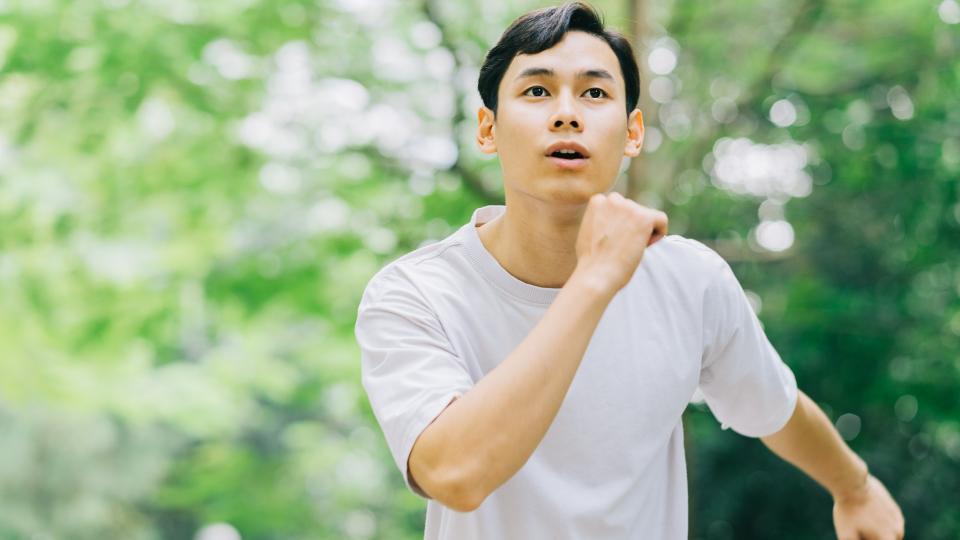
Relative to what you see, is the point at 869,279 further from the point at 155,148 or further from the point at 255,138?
the point at 155,148

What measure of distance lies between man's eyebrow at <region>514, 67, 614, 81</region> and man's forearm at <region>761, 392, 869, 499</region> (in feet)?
2.53

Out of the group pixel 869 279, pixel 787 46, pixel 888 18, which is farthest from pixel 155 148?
pixel 869 279

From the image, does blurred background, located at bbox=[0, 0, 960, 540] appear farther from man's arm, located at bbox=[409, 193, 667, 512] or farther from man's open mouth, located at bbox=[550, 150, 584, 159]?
man's arm, located at bbox=[409, 193, 667, 512]

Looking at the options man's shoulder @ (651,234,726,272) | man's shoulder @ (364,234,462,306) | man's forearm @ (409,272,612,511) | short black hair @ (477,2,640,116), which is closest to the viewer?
man's forearm @ (409,272,612,511)

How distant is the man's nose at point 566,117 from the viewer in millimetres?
1736

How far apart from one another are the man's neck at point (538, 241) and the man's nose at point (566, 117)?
0.14 metres

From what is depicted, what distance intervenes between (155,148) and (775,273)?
4.18 m

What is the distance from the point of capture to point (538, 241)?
183cm

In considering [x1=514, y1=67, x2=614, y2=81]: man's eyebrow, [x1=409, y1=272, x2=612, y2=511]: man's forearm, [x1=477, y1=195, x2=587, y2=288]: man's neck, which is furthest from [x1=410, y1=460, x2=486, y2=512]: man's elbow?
[x1=514, y1=67, x2=614, y2=81]: man's eyebrow

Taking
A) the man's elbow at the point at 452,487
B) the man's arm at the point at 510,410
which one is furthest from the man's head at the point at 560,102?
the man's elbow at the point at 452,487

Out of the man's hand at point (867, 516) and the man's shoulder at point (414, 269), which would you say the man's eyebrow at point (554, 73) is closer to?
the man's shoulder at point (414, 269)

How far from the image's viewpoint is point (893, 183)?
6.12 metres

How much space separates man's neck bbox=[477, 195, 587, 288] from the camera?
1814mm

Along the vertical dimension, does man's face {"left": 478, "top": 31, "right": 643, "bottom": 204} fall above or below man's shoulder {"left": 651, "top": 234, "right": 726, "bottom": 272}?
above
